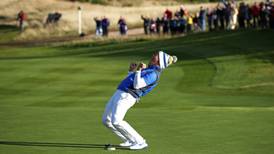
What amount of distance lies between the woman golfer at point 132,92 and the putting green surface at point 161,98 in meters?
0.56

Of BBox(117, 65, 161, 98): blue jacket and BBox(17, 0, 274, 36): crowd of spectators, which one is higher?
BBox(117, 65, 161, 98): blue jacket

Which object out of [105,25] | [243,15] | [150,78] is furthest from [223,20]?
[150,78]

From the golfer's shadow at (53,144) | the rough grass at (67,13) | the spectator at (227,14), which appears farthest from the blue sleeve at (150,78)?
the rough grass at (67,13)

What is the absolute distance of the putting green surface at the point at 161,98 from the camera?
16.5m

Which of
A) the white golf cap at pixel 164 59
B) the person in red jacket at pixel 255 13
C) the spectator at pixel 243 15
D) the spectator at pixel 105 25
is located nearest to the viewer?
the white golf cap at pixel 164 59

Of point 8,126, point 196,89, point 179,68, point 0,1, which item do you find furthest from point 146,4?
point 8,126

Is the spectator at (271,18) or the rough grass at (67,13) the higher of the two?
the spectator at (271,18)

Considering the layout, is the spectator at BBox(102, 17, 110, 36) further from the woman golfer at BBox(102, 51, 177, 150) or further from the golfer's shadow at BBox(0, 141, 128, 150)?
the woman golfer at BBox(102, 51, 177, 150)

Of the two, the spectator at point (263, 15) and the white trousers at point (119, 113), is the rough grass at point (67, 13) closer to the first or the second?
the spectator at point (263, 15)

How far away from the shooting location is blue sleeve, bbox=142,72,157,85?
1537 centimetres

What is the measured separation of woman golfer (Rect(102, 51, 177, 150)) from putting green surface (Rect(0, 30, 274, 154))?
564 mm

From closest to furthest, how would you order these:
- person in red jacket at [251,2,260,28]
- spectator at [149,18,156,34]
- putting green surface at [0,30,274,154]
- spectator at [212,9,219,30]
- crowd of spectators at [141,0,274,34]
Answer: putting green surface at [0,30,274,154]
crowd of spectators at [141,0,274,34]
person in red jacket at [251,2,260,28]
spectator at [212,9,219,30]
spectator at [149,18,156,34]

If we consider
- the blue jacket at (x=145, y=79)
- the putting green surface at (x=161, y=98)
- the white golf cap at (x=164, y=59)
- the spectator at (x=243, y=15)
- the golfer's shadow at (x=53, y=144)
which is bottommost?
the putting green surface at (x=161, y=98)

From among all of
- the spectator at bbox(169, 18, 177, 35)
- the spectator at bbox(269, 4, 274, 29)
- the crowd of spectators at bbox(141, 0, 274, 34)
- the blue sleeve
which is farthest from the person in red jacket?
the blue sleeve
